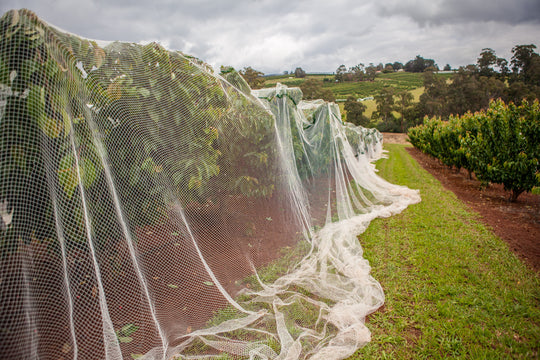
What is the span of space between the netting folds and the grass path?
→ 310 mm

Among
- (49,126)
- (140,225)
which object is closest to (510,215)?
(140,225)

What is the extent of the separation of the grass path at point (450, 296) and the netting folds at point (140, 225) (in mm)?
310

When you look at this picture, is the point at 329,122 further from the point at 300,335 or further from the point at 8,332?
the point at 8,332

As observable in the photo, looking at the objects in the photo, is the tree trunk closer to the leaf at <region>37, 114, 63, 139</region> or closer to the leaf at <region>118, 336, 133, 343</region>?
the leaf at <region>118, 336, 133, 343</region>

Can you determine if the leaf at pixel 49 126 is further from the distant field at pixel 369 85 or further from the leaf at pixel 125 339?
the distant field at pixel 369 85

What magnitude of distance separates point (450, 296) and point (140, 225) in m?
3.25

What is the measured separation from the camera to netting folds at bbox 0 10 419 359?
1.46 m

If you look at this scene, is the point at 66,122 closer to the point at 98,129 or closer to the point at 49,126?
the point at 49,126

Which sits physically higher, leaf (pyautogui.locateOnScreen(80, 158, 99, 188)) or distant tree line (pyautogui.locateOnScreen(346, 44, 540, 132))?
distant tree line (pyautogui.locateOnScreen(346, 44, 540, 132))

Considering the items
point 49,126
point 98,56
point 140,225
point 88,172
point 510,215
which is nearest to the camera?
point 49,126

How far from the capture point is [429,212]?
580cm

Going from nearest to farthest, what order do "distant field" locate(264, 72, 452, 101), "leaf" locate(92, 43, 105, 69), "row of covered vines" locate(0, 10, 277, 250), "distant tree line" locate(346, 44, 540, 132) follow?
1. "row of covered vines" locate(0, 10, 277, 250)
2. "leaf" locate(92, 43, 105, 69)
3. "distant tree line" locate(346, 44, 540, 132)
4. "distant field" locate(264, 72, 452, 101)

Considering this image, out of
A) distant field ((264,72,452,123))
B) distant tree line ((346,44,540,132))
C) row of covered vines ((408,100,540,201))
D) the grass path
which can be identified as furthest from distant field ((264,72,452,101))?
the grass path

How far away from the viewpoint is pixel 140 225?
6.71ft
